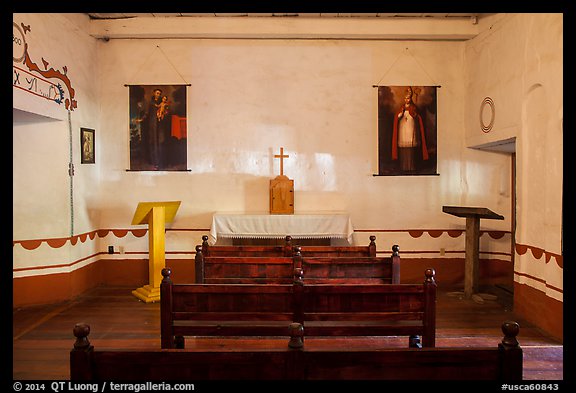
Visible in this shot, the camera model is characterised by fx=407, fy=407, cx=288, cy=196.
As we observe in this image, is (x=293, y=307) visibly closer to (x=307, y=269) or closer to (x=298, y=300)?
(x=298, y=300)

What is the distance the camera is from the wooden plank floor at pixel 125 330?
3.56 metres

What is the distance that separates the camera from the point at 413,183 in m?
7.07

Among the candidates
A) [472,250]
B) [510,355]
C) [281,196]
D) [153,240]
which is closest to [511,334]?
[510,355]

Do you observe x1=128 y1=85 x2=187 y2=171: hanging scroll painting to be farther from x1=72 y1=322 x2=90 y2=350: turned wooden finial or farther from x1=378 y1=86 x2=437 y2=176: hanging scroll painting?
x1=72 y1=322 x2=90 y2=350: turned wooden finial

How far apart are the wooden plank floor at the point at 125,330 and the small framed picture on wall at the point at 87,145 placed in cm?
214

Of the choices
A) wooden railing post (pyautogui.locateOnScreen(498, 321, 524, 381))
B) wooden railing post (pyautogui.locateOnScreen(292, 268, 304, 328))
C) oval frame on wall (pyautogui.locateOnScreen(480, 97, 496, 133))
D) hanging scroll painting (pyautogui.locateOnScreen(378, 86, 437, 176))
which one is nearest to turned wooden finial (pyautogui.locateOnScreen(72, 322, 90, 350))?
wooden railing post (pyautogui.locateOnScreen(292, 268, 304, 328))

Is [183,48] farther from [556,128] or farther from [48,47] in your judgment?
[556,128]

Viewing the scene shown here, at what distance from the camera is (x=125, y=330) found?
4793 millimetres

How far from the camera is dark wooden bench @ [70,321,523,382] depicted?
1732mm

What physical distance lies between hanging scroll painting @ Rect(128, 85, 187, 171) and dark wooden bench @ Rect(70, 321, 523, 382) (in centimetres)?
547

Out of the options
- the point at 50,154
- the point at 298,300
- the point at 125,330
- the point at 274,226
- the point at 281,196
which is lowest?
the point at 125,330

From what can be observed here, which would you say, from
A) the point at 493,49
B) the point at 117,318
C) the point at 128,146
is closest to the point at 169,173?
the point at 128,146

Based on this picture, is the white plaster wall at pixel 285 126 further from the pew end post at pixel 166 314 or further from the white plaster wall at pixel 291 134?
the pew end post at pixel 166 314

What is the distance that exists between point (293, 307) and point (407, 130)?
5020 mm
